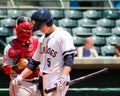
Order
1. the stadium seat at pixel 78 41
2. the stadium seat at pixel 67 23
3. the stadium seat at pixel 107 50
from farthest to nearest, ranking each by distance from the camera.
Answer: the stadium seat at pixel 67 23, the stadium seat at pixel 78 41, the stadium seat at pixel 107 50

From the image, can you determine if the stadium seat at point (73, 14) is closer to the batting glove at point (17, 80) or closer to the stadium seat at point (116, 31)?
the stadium seat at point (116, 31)

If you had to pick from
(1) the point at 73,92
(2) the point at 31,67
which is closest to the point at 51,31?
(2) the point at 31,67

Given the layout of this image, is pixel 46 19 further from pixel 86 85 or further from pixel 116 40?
pixel 116 40

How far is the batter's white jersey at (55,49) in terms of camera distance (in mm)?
5061

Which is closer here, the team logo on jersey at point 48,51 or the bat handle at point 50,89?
the bat handle at point 50,89

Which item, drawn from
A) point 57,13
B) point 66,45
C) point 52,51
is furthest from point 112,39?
point 66,45

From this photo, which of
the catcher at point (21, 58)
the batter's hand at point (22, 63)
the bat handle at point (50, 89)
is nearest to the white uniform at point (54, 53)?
the bat handle at point (50, 89)

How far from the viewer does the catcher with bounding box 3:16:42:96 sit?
18.9 ft

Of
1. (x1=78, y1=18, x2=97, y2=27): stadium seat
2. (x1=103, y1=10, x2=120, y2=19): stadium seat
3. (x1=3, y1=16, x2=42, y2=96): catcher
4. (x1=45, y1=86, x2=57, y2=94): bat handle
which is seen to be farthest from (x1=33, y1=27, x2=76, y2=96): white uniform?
(x1=103, y1=10, x2=120, y2=19): stadium seat

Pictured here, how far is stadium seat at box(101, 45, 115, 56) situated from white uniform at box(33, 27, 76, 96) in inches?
194

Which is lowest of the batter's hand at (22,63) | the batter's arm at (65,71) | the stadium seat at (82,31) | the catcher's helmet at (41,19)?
the stadium seat at (82,31)

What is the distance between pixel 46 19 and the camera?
5.12m

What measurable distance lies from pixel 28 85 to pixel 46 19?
3.38 ft

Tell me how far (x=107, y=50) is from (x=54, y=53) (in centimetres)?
509
